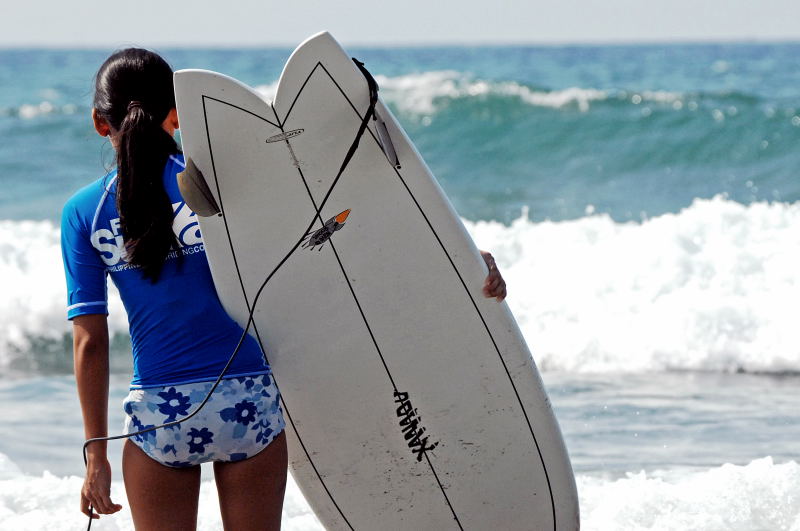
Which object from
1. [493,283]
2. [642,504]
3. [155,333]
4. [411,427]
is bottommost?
[642,504]

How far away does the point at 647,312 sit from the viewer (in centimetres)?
638

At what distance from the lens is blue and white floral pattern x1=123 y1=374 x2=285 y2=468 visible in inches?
76.0

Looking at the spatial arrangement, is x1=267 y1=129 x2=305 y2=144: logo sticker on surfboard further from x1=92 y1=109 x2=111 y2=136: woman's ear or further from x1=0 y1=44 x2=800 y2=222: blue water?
x1=0 y1=44 x2=800 y2=222: blue water

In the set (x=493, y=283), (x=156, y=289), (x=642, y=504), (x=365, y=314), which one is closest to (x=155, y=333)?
(x=156, y=289)

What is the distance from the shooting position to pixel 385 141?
246 cm

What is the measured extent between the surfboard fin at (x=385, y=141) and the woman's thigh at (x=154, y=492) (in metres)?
0.88

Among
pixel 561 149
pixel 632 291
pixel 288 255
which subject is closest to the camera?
pixel 288 255

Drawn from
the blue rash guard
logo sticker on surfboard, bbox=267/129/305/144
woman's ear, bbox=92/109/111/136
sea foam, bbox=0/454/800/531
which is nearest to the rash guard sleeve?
the blue rash guard

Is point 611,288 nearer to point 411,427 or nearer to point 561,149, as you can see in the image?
point 411,427

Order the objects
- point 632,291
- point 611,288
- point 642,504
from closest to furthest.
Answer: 1. point 642,504
2. point 632,291
3. point 611,288

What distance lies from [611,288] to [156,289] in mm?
5298

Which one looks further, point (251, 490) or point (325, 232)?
point (325, 232)

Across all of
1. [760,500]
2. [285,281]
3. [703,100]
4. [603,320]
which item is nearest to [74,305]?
[285,281]

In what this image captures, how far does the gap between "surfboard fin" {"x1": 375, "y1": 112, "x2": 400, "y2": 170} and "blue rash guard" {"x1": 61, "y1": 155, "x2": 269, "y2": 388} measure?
1.92 feet
